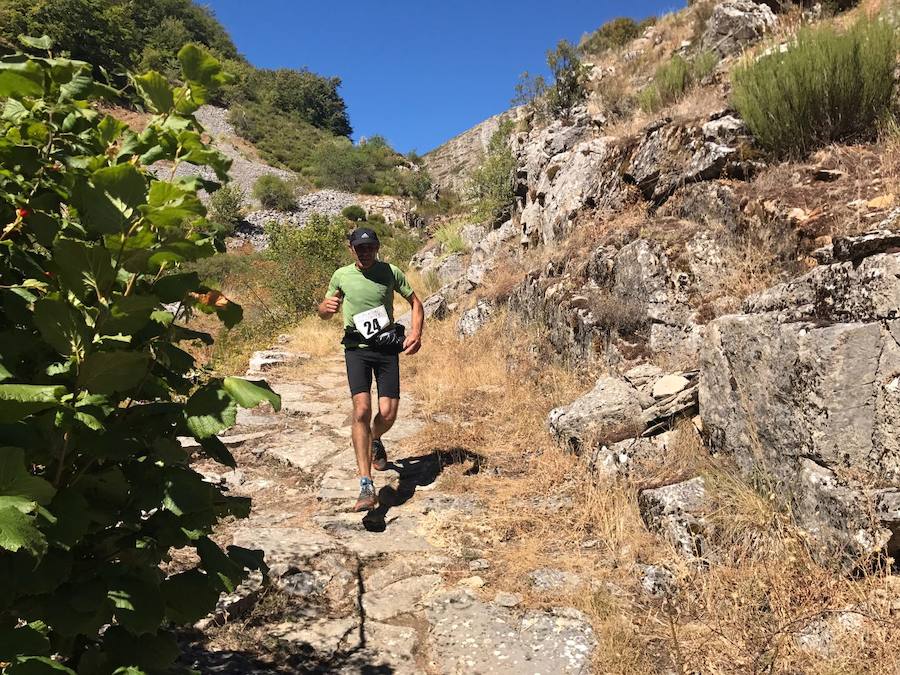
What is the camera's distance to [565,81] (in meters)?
11.5

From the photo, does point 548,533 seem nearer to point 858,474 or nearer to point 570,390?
point 858,474

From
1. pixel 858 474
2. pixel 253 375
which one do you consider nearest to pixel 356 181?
pixel 253 375

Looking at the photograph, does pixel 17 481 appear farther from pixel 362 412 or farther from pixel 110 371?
pixel 362 412

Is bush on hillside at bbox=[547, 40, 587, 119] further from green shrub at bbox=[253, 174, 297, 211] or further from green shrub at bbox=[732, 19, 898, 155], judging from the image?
green shrub at bbox=[253, 174, 297, 211]

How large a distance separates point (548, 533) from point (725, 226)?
3033 millimetres

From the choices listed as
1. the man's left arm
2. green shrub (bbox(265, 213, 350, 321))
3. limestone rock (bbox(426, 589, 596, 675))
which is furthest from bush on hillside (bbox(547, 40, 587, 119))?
limestone rock (bbox(426, 589, 596, 675))

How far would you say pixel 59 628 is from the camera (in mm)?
866

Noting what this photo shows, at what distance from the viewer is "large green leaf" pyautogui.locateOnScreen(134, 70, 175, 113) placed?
3.12ft

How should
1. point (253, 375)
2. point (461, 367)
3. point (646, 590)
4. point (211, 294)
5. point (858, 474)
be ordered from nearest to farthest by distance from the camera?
point (211, 294)
point (858, 474)
point (646, 590)
point (461, 367)
point (253, 375)

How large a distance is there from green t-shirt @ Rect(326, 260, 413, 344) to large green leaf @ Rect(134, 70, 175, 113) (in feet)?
9.66

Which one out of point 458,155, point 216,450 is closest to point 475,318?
point 216,450

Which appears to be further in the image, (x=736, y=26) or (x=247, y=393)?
(x=736, y=26)

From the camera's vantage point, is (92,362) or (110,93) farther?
(110,93)

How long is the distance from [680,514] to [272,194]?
35192 millimetres
